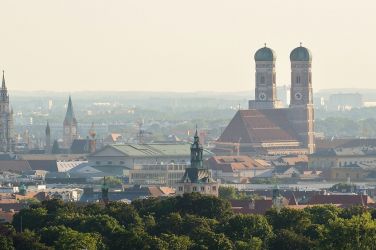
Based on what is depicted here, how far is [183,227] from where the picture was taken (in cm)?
9369

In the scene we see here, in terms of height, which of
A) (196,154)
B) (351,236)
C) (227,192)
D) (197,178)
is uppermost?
(196,154)

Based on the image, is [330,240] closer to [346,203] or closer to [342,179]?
[346,203]

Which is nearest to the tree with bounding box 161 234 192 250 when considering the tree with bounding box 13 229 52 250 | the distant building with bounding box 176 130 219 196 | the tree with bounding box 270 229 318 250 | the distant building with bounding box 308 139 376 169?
the tree with bounding box 270 229 318 250

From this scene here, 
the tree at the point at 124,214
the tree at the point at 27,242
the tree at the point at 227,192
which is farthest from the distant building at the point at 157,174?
the tree at the point at 27,242

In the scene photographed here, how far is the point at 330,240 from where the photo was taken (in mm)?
81188

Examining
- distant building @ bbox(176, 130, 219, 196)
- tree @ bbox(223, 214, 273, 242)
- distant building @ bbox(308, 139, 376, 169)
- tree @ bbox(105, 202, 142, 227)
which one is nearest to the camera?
tree @ bbox(223, 214, 273, 242)

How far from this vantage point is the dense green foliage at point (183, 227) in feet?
274

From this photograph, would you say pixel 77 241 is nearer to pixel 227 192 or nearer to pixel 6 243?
pixel 6 243

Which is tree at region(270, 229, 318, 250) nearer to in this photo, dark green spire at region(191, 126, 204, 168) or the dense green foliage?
the dense green foliage

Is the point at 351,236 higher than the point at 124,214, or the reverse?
the point at 351,236

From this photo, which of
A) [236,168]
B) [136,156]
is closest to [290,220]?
[236,168]

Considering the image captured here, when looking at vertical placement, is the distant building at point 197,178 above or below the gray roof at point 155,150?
above

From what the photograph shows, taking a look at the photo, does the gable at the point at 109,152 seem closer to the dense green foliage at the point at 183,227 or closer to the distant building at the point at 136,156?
the distant building at the point at 136,156

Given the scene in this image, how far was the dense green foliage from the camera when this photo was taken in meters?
83.5
